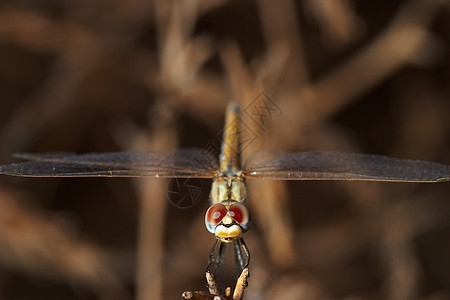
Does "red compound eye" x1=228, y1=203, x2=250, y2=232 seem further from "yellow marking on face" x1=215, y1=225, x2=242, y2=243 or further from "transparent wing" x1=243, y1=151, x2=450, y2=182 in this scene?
"transparent wing" x1=243, y1=151, x2=450, y2=182

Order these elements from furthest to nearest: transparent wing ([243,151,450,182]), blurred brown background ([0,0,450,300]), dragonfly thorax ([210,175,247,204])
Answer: blurred brown background ([0,0,450,300]), dragonfly thorax ([210,175,247,204]), transparent wing ([243,151,450,182])

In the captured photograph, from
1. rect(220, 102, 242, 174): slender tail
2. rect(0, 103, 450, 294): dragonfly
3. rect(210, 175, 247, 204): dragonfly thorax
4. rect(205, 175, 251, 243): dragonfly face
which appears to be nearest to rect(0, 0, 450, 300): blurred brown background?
rect(220, 102, 242, 174): slender tail

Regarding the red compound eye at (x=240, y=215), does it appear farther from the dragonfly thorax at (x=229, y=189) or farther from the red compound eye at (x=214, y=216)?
the dragonfly thorax at (x=229, y=189)

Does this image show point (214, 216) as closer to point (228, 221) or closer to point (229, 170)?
point (228, 221)

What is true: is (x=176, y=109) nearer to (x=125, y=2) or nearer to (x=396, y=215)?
(x=125, y=2)

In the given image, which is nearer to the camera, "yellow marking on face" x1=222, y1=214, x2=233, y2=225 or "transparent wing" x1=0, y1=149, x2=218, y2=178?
"yellow marking on face" x1=222, y1=214, x2=233, y2=225

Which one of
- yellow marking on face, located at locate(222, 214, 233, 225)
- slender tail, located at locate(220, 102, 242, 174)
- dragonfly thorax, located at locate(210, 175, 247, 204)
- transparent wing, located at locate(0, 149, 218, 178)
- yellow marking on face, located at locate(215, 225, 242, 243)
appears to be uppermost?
slender tail, located at locate(220, 102, 242, 174)
